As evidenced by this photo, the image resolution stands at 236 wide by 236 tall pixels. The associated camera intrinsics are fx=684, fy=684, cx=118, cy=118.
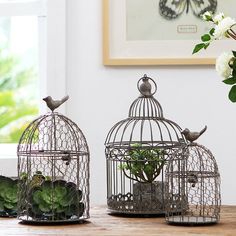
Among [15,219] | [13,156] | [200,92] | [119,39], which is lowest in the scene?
[15,219]

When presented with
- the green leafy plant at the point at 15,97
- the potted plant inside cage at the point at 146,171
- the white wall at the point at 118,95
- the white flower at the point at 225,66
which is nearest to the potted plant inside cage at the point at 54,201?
the potted plant inside cage at the point at 146,171

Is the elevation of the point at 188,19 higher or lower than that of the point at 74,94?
higher

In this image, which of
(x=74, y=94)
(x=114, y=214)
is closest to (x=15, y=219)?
(x=114, y=214)

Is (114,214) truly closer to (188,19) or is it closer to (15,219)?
(15,219)

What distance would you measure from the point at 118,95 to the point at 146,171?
32.2 inches

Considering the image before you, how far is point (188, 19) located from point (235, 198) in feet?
2.49

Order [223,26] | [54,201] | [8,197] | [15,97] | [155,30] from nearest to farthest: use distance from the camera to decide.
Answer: [223,26] → [54,201] → [8,197] → [155,30] → [15,97]

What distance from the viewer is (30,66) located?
3016 mm

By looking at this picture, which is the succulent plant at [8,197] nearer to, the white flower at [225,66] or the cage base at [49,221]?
the cage base at [49,221]

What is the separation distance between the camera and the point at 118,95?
9.35ft

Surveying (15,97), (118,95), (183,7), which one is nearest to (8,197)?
(118,95)

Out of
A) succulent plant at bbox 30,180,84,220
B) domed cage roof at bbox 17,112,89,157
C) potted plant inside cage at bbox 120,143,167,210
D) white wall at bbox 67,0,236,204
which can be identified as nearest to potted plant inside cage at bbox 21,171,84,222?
succulent plant at bbox 30,180,84,220

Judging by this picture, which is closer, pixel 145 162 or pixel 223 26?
pixel 223 26

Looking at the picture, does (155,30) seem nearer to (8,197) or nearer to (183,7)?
(183,7)
